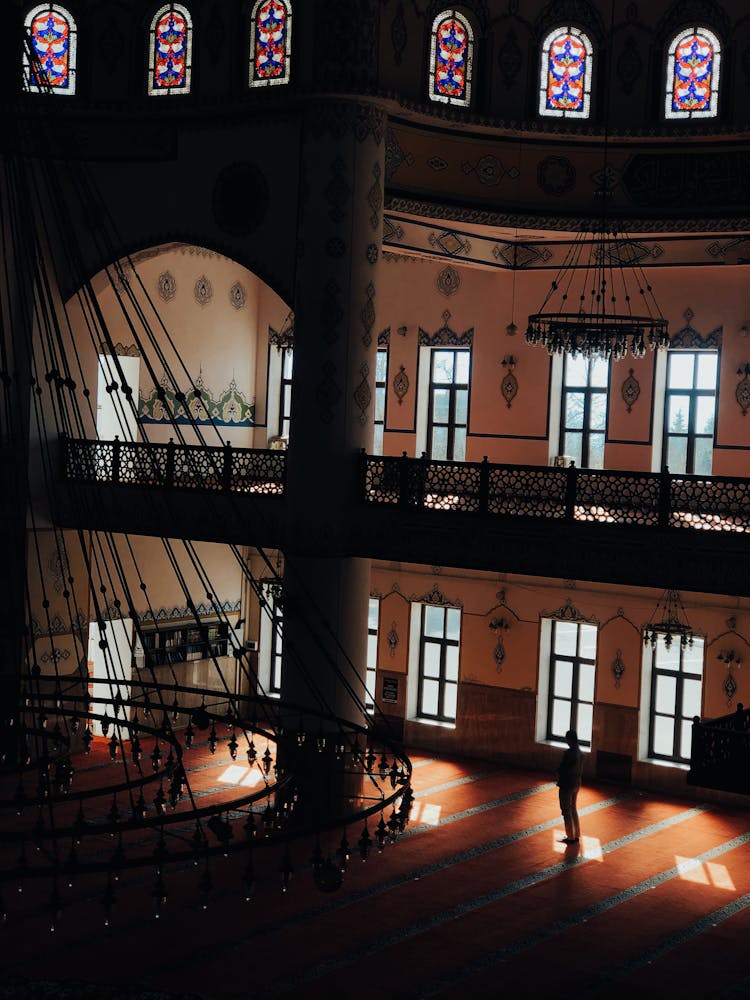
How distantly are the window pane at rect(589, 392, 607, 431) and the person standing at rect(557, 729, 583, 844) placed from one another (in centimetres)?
374

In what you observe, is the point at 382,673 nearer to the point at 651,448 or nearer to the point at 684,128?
the point at 651,448

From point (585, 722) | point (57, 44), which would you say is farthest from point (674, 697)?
point (57, 44)

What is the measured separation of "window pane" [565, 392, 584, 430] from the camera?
47.6ft

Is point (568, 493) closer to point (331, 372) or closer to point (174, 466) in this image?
point (331, 372)

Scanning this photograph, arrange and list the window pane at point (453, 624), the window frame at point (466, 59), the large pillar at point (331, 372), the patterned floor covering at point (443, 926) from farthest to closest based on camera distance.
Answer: the window pane at point (453, 624) → the window frame at point (466, 59) → the large pillar at point (331, 372) → the patterned floor covering at point (443, 926)

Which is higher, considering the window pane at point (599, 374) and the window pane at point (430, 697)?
the window pane at point (599, 374)

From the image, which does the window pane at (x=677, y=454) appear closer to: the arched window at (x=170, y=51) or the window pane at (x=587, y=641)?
the window pane at (x=587, y=641)

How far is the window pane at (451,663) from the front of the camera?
1514 cm

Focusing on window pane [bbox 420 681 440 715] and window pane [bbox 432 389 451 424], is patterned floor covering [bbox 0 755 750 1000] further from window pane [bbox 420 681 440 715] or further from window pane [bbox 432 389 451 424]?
window pane [bbox 432 389 451 424]

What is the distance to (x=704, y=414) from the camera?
45.3ft

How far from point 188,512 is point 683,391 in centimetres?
514

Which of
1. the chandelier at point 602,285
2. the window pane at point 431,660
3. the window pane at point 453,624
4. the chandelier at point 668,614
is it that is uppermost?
the chandelier at point 602,285

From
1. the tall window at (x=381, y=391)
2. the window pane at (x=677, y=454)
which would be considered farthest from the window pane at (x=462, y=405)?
the window pane at (x=677, y=454)

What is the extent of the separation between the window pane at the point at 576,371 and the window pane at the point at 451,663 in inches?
125
